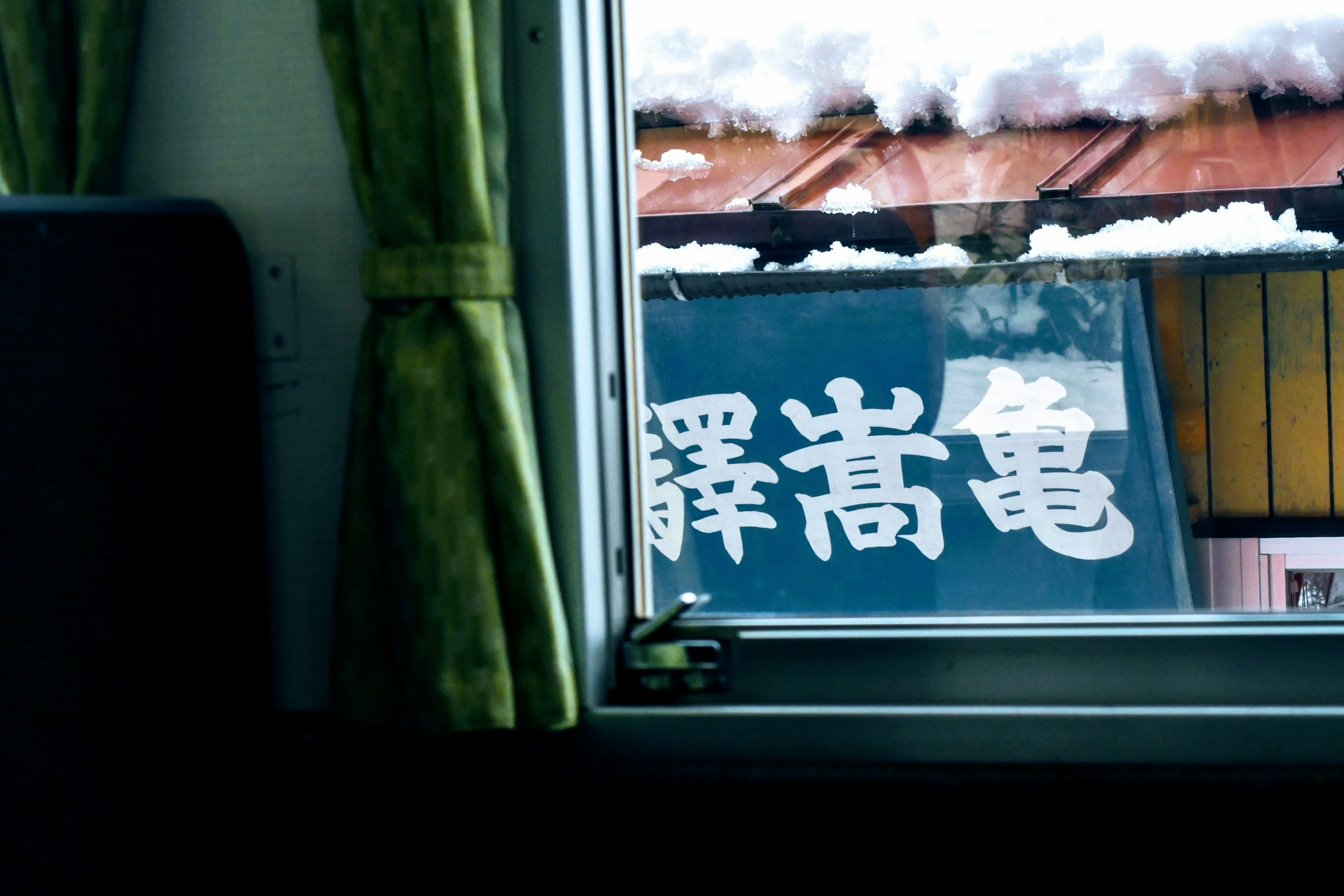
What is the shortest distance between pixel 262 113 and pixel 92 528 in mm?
530

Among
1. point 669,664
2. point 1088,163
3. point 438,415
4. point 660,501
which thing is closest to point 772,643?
point 669,664

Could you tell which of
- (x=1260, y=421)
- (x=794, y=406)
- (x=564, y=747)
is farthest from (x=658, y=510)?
(x=1260, y=421)

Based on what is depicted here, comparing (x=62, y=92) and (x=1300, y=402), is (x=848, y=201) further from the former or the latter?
(x=62, y=92)

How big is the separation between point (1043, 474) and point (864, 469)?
0.24 meters

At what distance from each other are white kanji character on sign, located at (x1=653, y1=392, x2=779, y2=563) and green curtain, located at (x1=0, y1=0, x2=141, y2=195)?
0.77 metres

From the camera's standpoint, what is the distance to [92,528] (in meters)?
0.98

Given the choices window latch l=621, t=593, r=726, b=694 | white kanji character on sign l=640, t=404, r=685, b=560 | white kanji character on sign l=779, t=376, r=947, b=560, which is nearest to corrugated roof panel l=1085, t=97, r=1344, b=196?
white kanji character on sign l=779, t=376, r=947, b=560

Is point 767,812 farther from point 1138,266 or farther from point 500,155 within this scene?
point 1138,266

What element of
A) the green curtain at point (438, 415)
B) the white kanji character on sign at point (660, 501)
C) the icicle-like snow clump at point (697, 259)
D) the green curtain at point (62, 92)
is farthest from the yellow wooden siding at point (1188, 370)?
the green curtain at point (62, 92)

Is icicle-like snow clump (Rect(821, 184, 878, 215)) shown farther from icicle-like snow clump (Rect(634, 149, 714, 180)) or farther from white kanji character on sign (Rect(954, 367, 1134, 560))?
white kanji character on sign (Rect(954, 367, 1134, 560))

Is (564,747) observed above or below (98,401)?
below

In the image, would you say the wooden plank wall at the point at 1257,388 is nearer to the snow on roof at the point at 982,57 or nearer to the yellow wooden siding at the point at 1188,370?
the yellow wooden siding at the point at 1188,370

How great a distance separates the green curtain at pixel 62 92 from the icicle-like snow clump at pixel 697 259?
2.12ft

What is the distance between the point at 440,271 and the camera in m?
1.06
